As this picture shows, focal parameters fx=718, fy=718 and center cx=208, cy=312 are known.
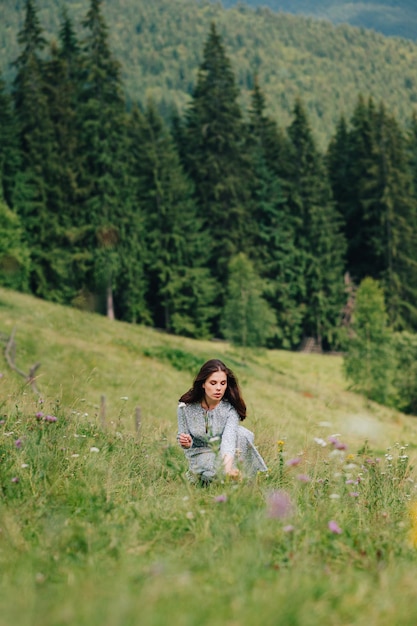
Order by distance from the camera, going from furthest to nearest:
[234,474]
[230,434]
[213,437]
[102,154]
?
[102,154] < [230,434] < [213,437] < [234,474]

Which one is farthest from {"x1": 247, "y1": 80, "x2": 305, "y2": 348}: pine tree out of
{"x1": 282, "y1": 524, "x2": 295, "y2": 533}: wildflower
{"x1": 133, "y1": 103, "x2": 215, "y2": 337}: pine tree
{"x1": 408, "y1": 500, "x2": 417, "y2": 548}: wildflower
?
{"x1": 282, "y1": 524, "x2": 295, "y2": 533}: wildflower

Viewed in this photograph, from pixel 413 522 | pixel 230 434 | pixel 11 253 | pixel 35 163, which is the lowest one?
pixel 413 522

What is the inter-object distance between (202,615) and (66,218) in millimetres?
43769

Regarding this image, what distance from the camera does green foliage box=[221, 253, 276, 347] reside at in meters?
36.5

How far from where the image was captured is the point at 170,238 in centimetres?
4916

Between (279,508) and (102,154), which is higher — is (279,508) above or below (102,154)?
below

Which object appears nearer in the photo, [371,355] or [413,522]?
[413,522]

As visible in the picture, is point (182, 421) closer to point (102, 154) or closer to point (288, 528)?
point (288, 528)

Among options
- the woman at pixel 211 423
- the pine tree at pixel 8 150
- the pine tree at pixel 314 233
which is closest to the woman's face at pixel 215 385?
the woman at pixel 211 423

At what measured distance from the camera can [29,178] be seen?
146 feet

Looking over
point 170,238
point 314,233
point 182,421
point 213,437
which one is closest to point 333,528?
point 213,437

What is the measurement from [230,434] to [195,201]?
47.4 metres

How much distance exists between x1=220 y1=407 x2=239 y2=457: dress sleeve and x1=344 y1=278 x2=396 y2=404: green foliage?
88.7 ft

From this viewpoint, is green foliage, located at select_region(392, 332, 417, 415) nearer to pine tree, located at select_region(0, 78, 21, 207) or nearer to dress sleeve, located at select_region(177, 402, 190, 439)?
pine tree, located at select_region(0, 78, 21, 207)
